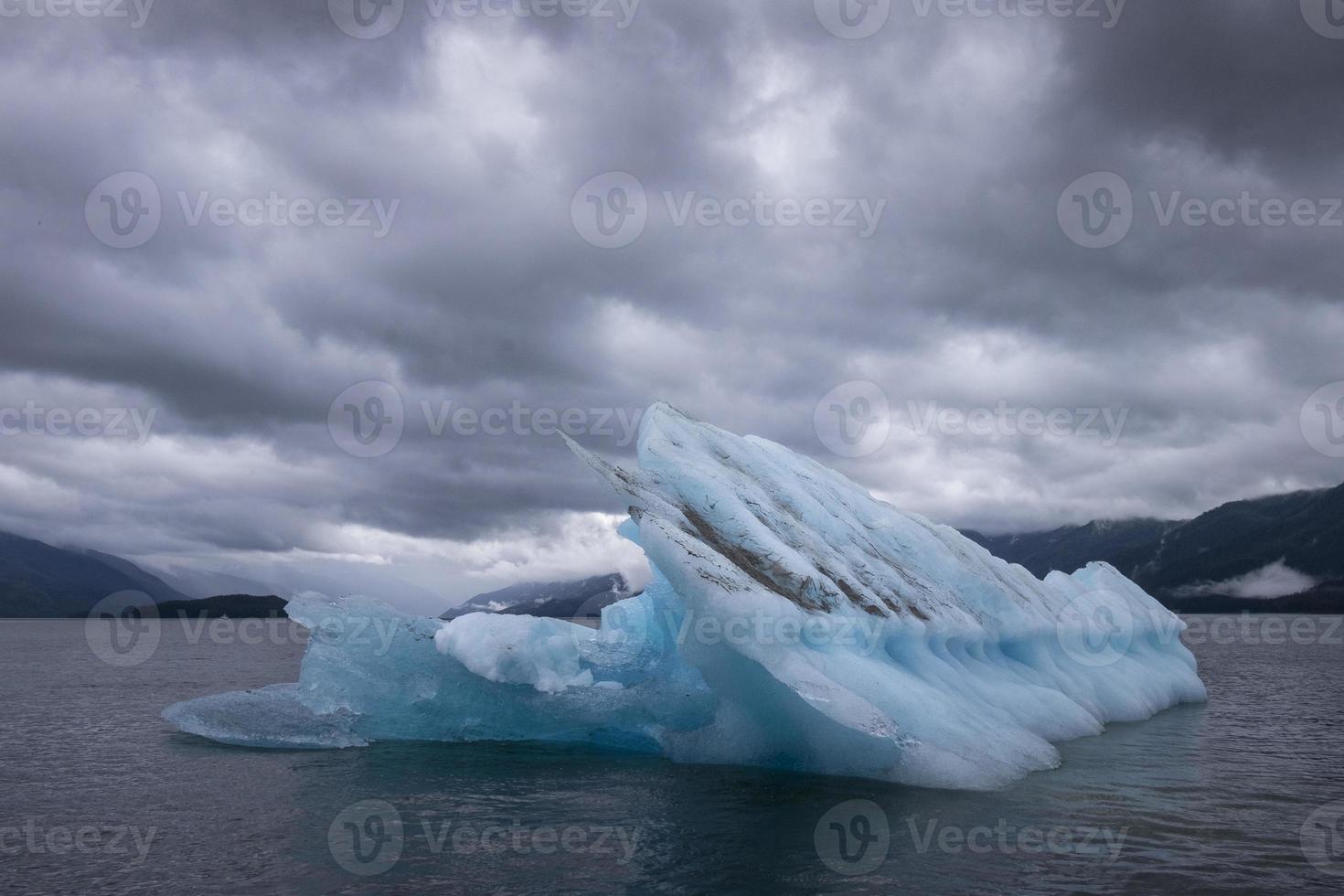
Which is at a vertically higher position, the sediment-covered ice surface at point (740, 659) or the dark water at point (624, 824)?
the sediment-covered ice surface at point (740, 659)

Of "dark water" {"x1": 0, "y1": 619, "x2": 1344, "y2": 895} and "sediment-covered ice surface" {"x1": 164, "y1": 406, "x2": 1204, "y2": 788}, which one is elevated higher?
"sediment-covered ice surface" {"x1": 164, "y1": 406, "x2": 1204, "y2": 788}

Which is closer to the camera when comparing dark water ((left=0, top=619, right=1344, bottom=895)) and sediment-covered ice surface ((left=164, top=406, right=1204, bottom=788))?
dark water ((left=0, top=619, right=1344, bottom=895))

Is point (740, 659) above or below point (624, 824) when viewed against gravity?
above

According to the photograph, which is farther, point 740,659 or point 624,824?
point 740,659

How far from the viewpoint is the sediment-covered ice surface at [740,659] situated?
13789mm

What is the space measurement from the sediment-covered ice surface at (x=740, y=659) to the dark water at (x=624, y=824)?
64 centimetres

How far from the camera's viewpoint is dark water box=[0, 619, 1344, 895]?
9.59 m

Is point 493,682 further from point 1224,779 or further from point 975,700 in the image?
point 1224,779

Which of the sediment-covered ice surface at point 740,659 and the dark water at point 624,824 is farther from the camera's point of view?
the sediment-covered ice surface at point 740,659

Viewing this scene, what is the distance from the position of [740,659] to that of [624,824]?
3.47 metres

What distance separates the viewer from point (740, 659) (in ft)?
46.6

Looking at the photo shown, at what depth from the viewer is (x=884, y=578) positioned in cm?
1820

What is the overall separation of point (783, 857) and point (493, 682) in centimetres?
894

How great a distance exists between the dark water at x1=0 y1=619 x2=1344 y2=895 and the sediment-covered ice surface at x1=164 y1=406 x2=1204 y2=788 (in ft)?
2.10
